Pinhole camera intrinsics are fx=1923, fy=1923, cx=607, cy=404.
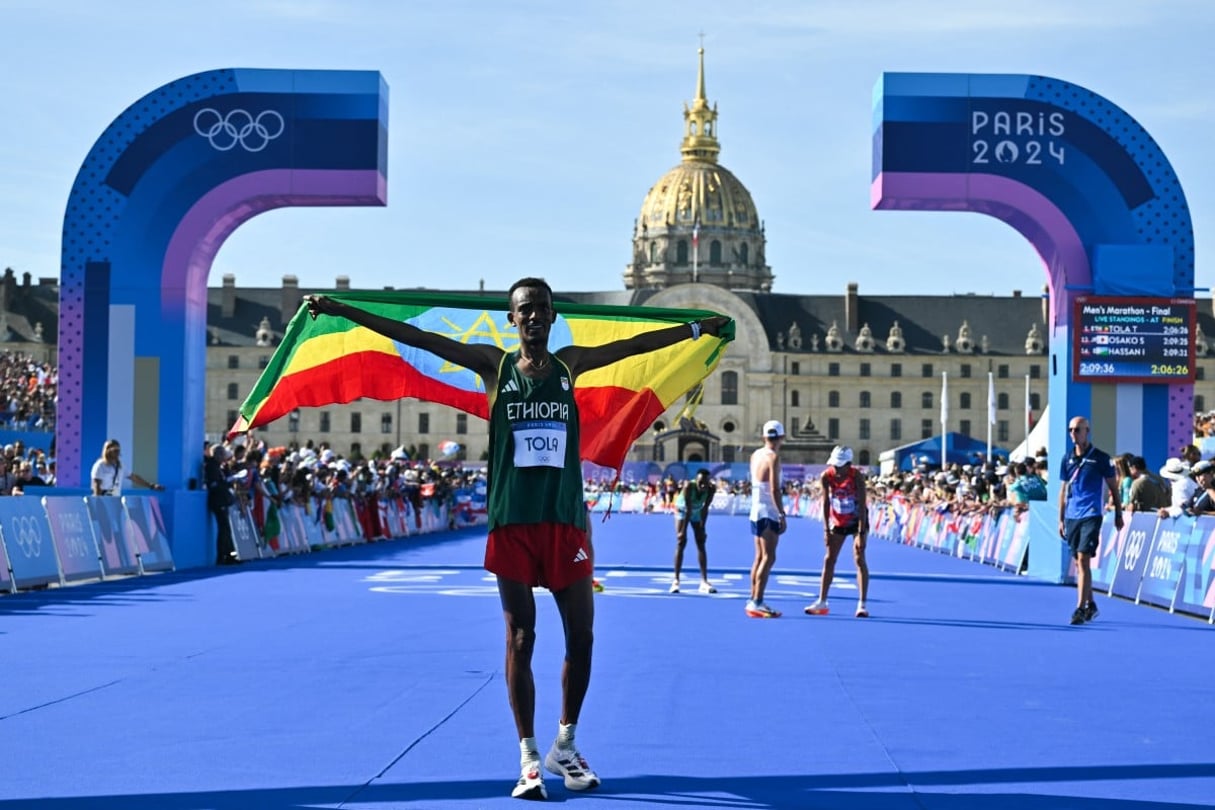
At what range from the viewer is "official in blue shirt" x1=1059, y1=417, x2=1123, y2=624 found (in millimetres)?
16609

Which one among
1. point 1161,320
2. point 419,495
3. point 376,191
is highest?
point 376,191

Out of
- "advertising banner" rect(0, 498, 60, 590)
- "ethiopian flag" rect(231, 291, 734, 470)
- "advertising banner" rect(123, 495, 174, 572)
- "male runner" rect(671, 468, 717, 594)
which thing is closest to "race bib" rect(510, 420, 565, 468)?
"ethiopian flag" rect(231, 291, 734, 470)

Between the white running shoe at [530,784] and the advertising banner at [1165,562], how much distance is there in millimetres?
12014

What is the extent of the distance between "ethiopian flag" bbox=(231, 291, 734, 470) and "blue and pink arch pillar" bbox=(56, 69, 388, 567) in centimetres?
1175

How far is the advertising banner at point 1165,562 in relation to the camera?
1831 cm

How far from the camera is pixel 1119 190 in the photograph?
23.7m

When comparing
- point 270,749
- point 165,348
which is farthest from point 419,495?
point 270,749

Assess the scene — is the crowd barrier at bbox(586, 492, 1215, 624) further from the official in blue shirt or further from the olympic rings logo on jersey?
the olympic rings logo on jersey

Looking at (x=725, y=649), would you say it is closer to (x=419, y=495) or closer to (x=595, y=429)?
(x=595, y=429)

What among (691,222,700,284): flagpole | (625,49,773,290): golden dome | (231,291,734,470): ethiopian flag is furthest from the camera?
(625,49,773,290): golden dome

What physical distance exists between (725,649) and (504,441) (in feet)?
20.4

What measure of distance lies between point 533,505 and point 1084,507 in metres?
10.3

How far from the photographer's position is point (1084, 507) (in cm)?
1675

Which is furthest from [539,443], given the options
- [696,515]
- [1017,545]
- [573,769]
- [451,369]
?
[1017,545]
